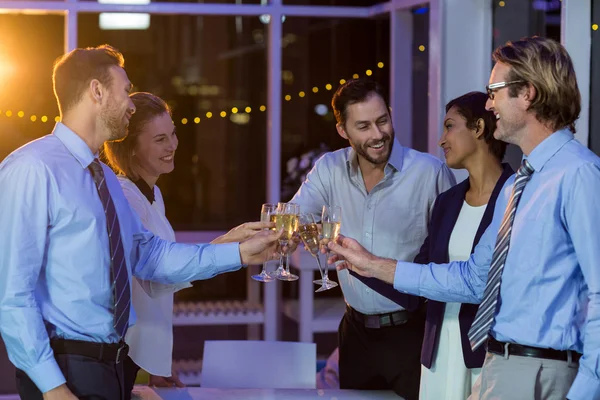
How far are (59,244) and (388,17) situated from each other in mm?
4260

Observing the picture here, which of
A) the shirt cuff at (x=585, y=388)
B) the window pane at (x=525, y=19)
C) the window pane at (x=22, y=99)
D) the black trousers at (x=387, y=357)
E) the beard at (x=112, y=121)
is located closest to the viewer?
the shirt cuff at (x=585, y=388)

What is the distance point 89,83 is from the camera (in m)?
2.53

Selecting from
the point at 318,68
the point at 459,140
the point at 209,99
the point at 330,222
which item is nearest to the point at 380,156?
the point at 459,140

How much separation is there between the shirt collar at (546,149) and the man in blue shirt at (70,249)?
1.17m

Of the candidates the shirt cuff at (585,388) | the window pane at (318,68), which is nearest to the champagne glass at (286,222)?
the shirt cuff at (585,388)

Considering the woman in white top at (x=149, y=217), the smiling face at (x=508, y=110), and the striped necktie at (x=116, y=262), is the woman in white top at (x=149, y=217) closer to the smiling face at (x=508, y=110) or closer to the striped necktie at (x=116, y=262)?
the striped necktie at (x=116, y=262)

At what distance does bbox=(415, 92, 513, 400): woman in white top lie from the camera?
293 cm

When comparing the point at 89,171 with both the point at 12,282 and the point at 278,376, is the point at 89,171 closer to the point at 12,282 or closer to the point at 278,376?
the point at 12,282

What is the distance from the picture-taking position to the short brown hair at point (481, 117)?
3.17m

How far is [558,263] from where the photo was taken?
2186 mm

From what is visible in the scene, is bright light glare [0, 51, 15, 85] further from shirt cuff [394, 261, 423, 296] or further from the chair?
shirt cuff [394, 261, 423, 296]

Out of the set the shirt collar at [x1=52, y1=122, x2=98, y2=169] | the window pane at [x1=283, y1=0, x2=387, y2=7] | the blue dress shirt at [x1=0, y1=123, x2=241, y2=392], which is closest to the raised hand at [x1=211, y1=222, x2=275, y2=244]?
the blue dress shirt at [x1=0, y1=123, x2=241, y2=392]

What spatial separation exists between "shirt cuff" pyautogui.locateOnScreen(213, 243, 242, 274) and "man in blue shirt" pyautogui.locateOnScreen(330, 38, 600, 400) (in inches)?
36.1

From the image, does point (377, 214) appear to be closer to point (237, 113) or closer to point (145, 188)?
point (145, 188)
